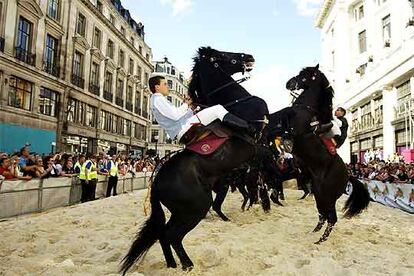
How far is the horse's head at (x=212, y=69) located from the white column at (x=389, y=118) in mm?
25704

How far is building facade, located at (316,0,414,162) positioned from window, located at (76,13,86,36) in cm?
2511

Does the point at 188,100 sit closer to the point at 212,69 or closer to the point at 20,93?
the point at 212,69

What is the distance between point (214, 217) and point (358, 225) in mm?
3138

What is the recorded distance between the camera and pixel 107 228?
731cm

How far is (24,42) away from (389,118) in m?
26.3

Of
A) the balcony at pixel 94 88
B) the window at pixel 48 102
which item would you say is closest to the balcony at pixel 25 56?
the window at pixel 48 102

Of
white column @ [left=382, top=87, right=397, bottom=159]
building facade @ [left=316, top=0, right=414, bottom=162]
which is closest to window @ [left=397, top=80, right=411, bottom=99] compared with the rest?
building facade @ [left=316, top=0, right=414, bottom=162]

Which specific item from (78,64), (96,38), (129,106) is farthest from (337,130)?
(129,106)

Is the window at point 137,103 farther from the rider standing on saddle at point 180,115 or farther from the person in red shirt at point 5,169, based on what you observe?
the rider standing on saddle at point 180,115

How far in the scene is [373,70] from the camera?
→ 3180 centimetres

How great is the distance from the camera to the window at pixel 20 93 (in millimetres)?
22594

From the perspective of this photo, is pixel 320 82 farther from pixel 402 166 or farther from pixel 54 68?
pixel 54 68

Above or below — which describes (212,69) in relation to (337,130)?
above

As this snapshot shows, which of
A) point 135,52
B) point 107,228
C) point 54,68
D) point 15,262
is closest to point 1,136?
point 54,68
